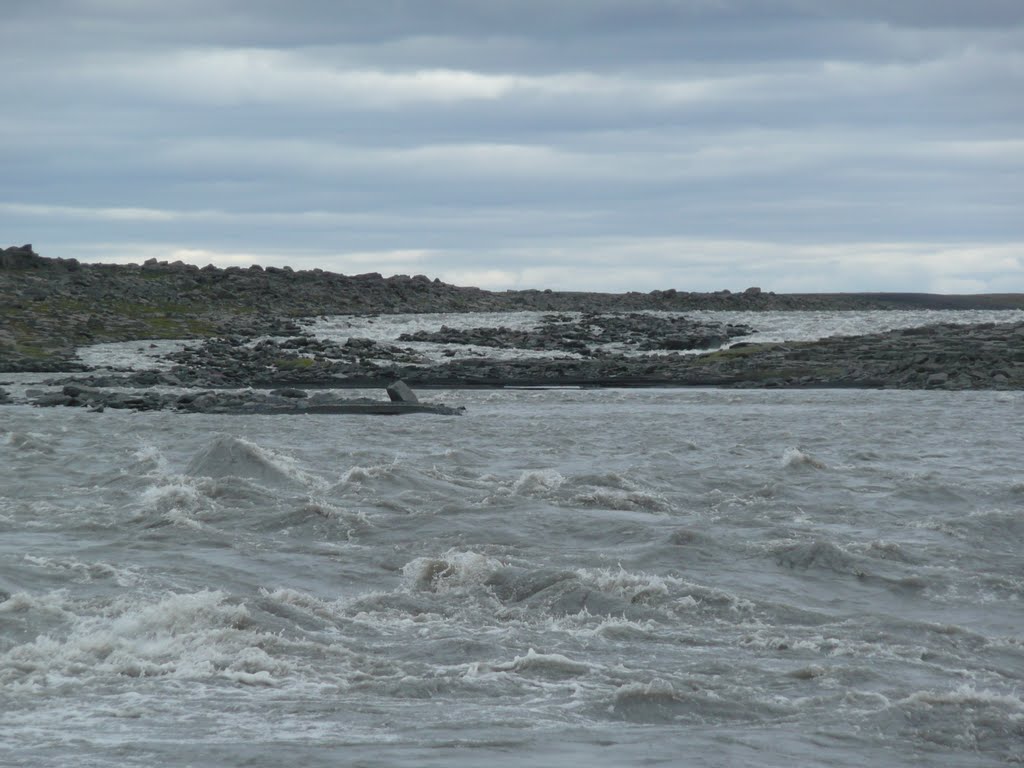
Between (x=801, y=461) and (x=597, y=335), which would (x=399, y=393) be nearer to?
(x=801, y=461)

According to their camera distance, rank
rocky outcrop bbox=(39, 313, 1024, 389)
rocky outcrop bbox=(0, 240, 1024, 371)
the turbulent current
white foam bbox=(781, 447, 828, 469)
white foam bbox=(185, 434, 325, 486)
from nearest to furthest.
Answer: the turbulent current, white foam bbox=(185, 434, 325, 486), white foam bbox=(781, 447, 828, 469), rocky outcrop bbox=(39, 313, 1024, 389), rocky outcrop bbox=(0, 240, 1024, 371)

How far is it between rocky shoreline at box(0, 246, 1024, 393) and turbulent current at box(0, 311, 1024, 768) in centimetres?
2501

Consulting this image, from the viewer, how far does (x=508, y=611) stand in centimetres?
1412

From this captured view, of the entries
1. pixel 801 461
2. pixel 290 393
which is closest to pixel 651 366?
pixel 290 393

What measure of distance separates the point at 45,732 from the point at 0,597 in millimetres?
4875

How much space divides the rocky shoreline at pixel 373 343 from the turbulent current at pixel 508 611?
25.0 meters

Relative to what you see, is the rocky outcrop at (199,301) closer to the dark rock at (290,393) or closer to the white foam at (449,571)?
the dark rock at (290,393)

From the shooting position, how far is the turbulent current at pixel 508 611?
381 inches

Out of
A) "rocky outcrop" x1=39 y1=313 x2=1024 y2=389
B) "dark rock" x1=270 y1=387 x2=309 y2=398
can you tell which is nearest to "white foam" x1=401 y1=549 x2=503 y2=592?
"dark rock" x1=270 y1=387 x2=309 y2=398

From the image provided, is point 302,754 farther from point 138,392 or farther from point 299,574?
point 138,392

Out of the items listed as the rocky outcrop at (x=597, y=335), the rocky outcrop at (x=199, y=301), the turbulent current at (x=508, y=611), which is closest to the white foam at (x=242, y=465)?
the turbulent current at (x=508, y=611)

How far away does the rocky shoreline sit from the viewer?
205ft

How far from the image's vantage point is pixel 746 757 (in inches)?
357

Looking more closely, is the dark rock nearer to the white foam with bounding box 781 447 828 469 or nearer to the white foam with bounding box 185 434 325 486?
the white foam with bounding box 185 434 325 486
